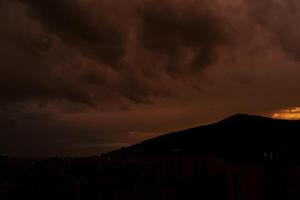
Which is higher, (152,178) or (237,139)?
(237,139)

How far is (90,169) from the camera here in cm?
838

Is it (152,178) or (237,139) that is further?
(237,139)

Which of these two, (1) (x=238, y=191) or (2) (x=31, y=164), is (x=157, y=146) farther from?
(2) (x=31, y=164)

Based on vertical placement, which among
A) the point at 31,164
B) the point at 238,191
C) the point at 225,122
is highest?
Result: the point at 225,122

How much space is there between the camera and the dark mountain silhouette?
46.6 feet

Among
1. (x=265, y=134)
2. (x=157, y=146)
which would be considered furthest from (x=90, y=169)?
(x=157, y=146)

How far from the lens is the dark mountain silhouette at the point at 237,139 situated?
14219mm

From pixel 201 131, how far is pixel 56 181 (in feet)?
29.6

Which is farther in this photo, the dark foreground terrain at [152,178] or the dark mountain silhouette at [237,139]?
the dark mountain silhouette at [237,139]

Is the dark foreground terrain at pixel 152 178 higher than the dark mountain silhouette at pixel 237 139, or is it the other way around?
the dark mountain silhouette at pixel 237 139

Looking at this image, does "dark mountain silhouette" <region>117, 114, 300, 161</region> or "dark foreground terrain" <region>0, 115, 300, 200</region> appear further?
"dark mountain silhouette" <region>117, 114, 300, 161</region>

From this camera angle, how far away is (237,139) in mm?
15430

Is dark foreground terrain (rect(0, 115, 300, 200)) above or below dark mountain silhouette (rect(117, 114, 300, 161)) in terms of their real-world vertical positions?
below

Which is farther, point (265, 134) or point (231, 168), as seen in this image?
point (265, 134)
